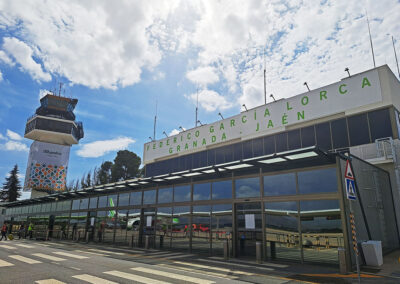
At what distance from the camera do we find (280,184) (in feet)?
44.0

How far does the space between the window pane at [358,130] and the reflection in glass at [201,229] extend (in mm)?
10792

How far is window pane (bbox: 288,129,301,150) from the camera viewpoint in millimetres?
21500

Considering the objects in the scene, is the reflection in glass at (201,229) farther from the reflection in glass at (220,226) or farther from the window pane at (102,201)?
the window pane at (102,201)

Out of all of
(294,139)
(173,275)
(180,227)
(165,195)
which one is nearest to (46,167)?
(165,195)

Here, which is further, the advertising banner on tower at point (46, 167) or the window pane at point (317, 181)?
the advertising banner on tower at point (46, 167)

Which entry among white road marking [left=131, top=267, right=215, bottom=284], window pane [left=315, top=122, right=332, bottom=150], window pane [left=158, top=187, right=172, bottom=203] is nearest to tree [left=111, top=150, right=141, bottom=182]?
window pane [left=158, top=187, right=172, bottom=203]

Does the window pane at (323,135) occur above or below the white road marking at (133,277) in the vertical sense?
above

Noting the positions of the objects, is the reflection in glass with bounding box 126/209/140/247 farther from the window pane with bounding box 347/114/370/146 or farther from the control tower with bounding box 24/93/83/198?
the control tower with bounding box 24/93/83/198

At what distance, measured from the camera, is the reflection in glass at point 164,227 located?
18255 mm

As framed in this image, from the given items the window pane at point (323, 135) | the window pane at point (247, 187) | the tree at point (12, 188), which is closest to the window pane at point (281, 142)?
the window pane at point (323, 135)

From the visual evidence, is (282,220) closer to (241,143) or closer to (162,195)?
(162,195)

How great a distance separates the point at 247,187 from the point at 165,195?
6606mm

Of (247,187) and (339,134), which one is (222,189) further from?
(339,134)

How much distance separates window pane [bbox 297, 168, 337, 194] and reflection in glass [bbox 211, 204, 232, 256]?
436cm
